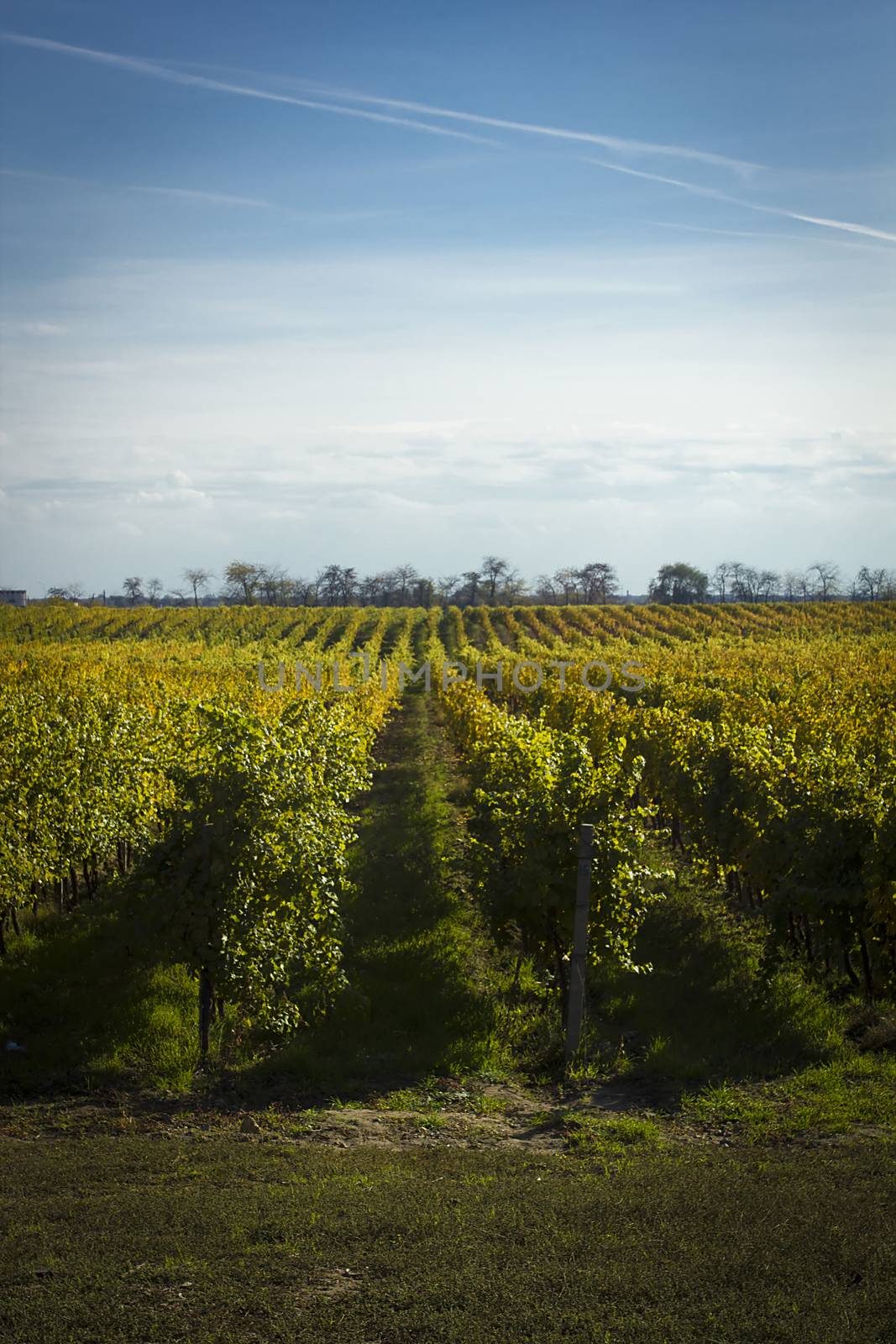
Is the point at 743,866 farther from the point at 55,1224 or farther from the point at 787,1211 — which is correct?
the point at 55,1224

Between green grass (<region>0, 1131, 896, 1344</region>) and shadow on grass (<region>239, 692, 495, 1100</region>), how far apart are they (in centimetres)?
253

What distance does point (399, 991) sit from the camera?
11.6 metres

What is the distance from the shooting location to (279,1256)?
218 inches

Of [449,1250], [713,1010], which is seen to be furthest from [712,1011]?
[449,1250]

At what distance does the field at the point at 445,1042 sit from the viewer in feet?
17.3

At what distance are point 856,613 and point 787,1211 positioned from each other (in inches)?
2996

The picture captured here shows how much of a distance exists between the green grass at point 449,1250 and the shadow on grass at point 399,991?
8.30 feet

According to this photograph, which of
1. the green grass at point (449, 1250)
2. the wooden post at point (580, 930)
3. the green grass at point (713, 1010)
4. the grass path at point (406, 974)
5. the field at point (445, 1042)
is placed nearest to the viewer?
the green grass at point (449, 1250)

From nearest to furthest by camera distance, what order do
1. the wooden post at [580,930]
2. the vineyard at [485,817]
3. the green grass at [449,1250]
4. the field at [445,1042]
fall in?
the green grass at [449,1250] → the field at [445,1042] → the wooden post at [580,930] → the vineyard at [485,817]

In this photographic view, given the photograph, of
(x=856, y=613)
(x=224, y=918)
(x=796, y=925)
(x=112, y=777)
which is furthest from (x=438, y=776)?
(x=856, y=613)

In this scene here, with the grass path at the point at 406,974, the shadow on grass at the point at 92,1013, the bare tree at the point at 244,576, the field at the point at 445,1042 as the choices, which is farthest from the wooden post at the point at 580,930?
the bare tree at the point at 244,576

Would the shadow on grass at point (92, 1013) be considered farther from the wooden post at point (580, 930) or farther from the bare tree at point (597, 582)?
the bare tree at point (597, 582)

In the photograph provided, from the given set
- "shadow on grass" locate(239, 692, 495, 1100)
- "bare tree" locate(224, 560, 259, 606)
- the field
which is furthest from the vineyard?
"bare tree" locate(224, 560, 259, 606)

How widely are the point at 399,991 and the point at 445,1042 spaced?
147 cm
